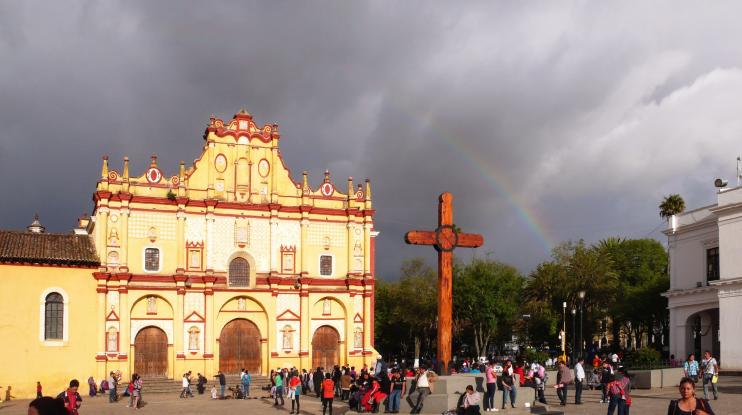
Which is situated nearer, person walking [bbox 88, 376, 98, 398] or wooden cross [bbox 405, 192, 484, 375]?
wooden cross [bbox 405, 192, 484, 375]

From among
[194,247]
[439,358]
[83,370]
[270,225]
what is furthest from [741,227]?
[83,370]

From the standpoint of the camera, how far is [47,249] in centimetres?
4188

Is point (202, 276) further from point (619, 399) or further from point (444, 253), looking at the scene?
point (619, 399)

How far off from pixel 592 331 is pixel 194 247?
112 ft

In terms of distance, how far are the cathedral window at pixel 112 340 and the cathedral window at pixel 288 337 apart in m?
9.66

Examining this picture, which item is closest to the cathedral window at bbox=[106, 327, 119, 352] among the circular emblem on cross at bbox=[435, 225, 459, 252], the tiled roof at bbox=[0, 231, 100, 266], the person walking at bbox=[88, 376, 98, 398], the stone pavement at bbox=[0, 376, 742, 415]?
the person walking at bbox=[88, 376, 98, 398]

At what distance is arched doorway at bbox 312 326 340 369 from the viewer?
4738cm

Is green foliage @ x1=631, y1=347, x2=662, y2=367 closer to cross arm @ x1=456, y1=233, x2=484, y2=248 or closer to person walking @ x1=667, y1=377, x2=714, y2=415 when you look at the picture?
cross arm @ x1=456, y1=233, x2=484, y2=248

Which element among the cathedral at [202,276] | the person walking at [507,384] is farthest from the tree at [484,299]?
the person walking at [507,384]

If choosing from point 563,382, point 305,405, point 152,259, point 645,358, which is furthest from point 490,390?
point 152,259

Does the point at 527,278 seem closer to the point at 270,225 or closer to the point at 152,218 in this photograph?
the point at 270,225

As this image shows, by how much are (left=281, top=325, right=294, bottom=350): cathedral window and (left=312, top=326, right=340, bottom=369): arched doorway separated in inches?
55.8

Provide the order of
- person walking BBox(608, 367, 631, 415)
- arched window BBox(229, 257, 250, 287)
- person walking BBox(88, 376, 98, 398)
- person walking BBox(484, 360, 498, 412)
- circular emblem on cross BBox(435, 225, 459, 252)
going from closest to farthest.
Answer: person walking BBox(608, 367, 631, 415), circular emblem on cross BBox(435, 225, 459, 252), person walking BBox(484, 360, 498, 412), person walking BBox(88, 376, 98, 398), arched window BBox(229, 257, 250, 287)

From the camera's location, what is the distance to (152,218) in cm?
4438
